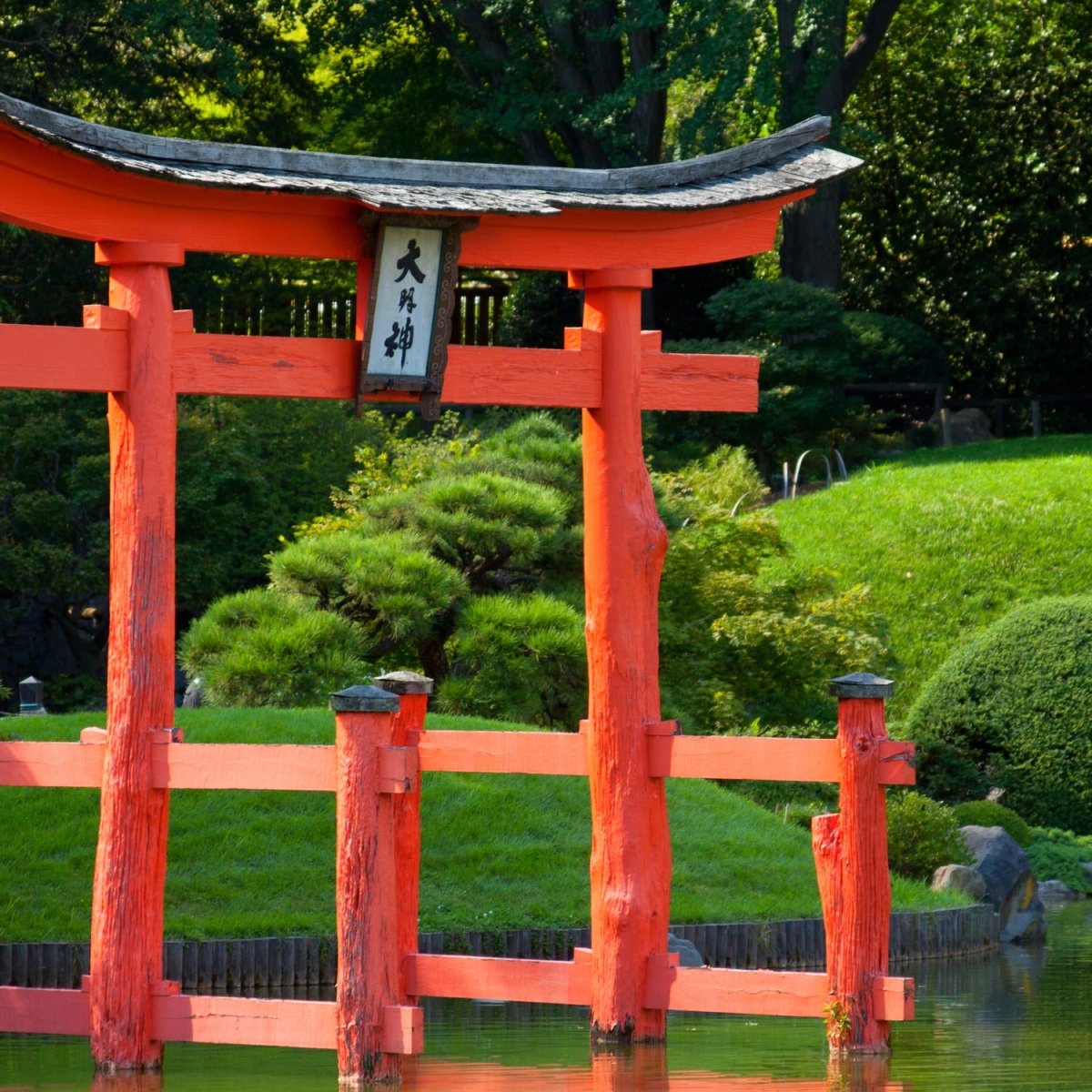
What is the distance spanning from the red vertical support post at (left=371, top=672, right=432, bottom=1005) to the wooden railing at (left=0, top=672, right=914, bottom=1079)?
12 mm

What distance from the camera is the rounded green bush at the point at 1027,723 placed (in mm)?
17016

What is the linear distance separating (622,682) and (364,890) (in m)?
1.80

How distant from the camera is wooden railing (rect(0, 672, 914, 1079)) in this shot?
7.55m

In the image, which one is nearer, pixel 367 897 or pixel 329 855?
pixel 367 897

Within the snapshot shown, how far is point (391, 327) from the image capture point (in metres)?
8.70

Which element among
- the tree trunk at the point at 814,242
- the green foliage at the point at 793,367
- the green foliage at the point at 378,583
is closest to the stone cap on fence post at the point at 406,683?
the green foliage at the point at 378,583

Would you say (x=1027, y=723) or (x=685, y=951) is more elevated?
(x=1027, y=723)

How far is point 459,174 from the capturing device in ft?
29.7

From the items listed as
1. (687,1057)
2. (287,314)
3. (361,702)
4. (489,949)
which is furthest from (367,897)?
(287,314)

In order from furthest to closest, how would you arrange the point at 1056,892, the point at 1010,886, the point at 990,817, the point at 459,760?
the point at 1056,892 → the point at 990,817 → the point at 1010,886 → the point at 459,760

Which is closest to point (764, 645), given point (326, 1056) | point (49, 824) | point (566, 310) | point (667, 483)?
point (667, 483)

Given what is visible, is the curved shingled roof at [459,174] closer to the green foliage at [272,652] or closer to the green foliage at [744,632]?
the green foliage at [272,652]

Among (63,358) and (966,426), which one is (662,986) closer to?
(63,358)

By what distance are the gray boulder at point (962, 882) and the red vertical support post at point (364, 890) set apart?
665 centimetres
